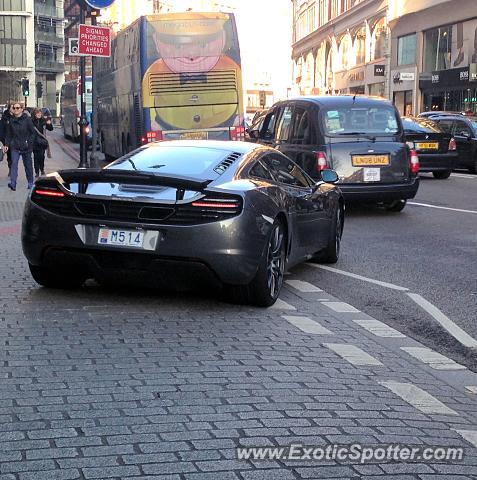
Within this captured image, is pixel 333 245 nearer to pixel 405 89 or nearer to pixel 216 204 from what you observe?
pixel 216 204

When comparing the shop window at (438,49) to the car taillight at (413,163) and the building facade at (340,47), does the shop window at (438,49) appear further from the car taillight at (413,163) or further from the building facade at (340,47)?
the car taillight at (413,163)

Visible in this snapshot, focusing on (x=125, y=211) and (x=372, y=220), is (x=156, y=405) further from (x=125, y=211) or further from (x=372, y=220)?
(x=372, y=220)

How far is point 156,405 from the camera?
4152 millimetres

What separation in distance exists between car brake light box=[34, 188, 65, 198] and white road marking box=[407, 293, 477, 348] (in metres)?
3.08

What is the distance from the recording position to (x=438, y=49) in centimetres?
4716

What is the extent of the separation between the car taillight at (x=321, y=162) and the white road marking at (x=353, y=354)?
7.35m

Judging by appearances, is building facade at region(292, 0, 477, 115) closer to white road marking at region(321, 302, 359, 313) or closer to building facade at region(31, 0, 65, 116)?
building facade at region(31, 0, 65, 116)

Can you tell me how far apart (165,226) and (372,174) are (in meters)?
Result: 7.40

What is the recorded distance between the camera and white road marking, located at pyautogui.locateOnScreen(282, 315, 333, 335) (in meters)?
5.97

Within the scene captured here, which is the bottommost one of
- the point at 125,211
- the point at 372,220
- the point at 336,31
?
the point at 372,220

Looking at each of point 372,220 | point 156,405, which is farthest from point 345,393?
point 372,220

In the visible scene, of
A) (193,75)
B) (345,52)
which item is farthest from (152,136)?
(345,52)

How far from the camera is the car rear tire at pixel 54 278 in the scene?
6938 mm

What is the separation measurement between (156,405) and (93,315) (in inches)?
84.4
